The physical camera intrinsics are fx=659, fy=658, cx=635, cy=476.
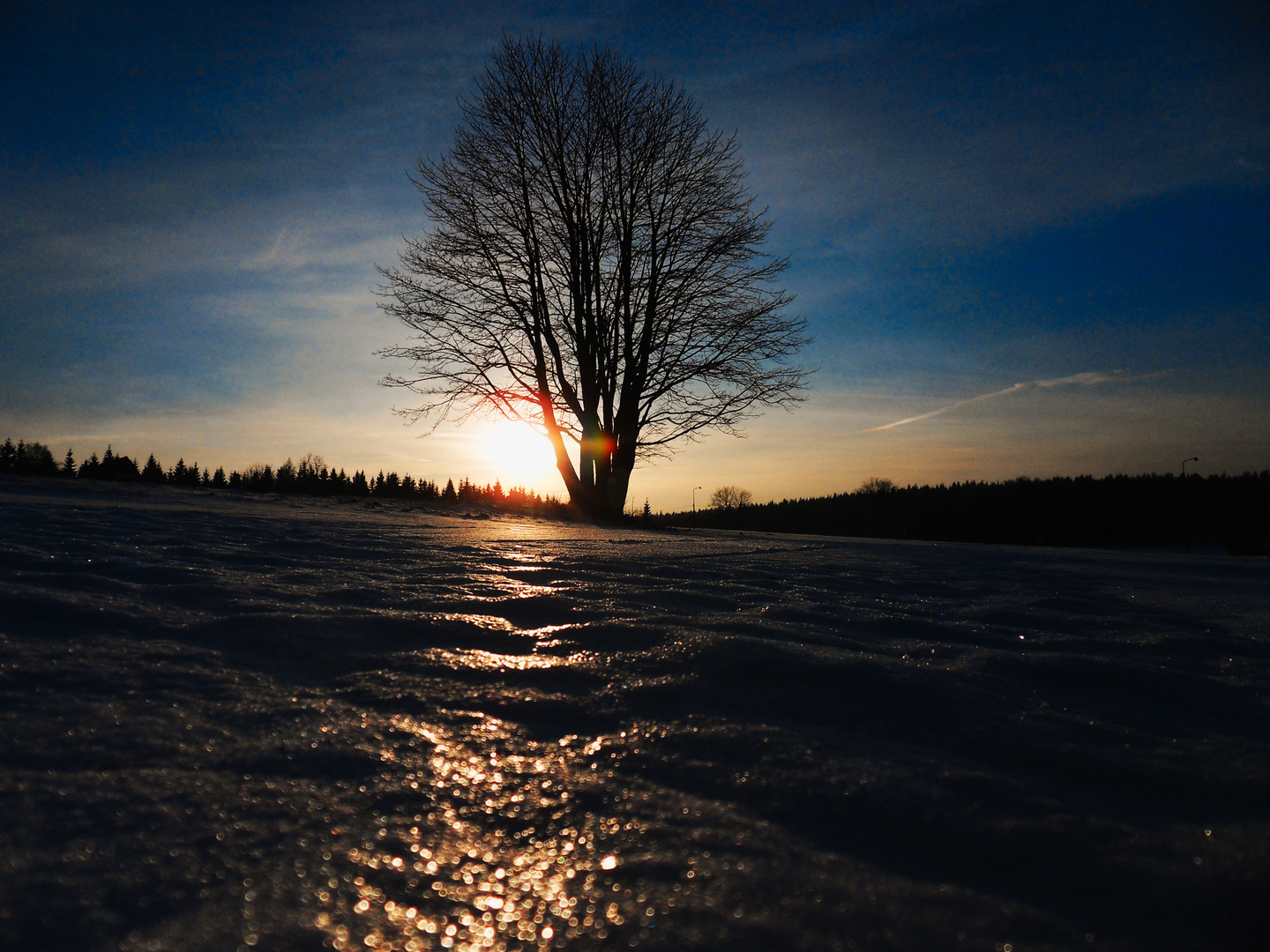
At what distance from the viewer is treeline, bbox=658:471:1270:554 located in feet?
70.2

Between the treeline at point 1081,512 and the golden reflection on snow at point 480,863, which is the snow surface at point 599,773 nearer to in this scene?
the golden reflection on snow at point 480,863

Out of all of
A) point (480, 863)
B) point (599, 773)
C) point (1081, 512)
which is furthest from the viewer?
point (1081, 512)

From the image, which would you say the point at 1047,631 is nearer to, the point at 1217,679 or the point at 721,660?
the point at 1217,679

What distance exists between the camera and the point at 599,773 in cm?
92

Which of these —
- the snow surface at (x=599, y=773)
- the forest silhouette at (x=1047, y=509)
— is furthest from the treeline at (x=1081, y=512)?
the snow surface at (x=599, y=773)

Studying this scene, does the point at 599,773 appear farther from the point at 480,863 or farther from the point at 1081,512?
the point at 1081,512

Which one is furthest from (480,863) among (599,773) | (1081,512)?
(1081,512)

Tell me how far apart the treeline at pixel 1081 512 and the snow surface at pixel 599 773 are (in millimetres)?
16196

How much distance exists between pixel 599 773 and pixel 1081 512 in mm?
30643

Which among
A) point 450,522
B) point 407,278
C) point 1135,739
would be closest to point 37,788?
point 1135,739

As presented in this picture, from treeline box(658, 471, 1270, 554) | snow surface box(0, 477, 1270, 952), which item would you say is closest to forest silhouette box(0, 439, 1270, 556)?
treeline box(658, 471, 1270, 554)

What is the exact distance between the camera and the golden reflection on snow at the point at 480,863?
60cm

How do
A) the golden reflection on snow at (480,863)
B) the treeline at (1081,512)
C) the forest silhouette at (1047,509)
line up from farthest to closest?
the treeline at (1081,512) → the forest silhouette at (1047,509) → the golden reflection on snow at (480,863)

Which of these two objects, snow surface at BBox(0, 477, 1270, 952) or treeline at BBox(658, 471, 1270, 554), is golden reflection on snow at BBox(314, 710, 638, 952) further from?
treeline at BBox(658, 471, 1270, 554)
